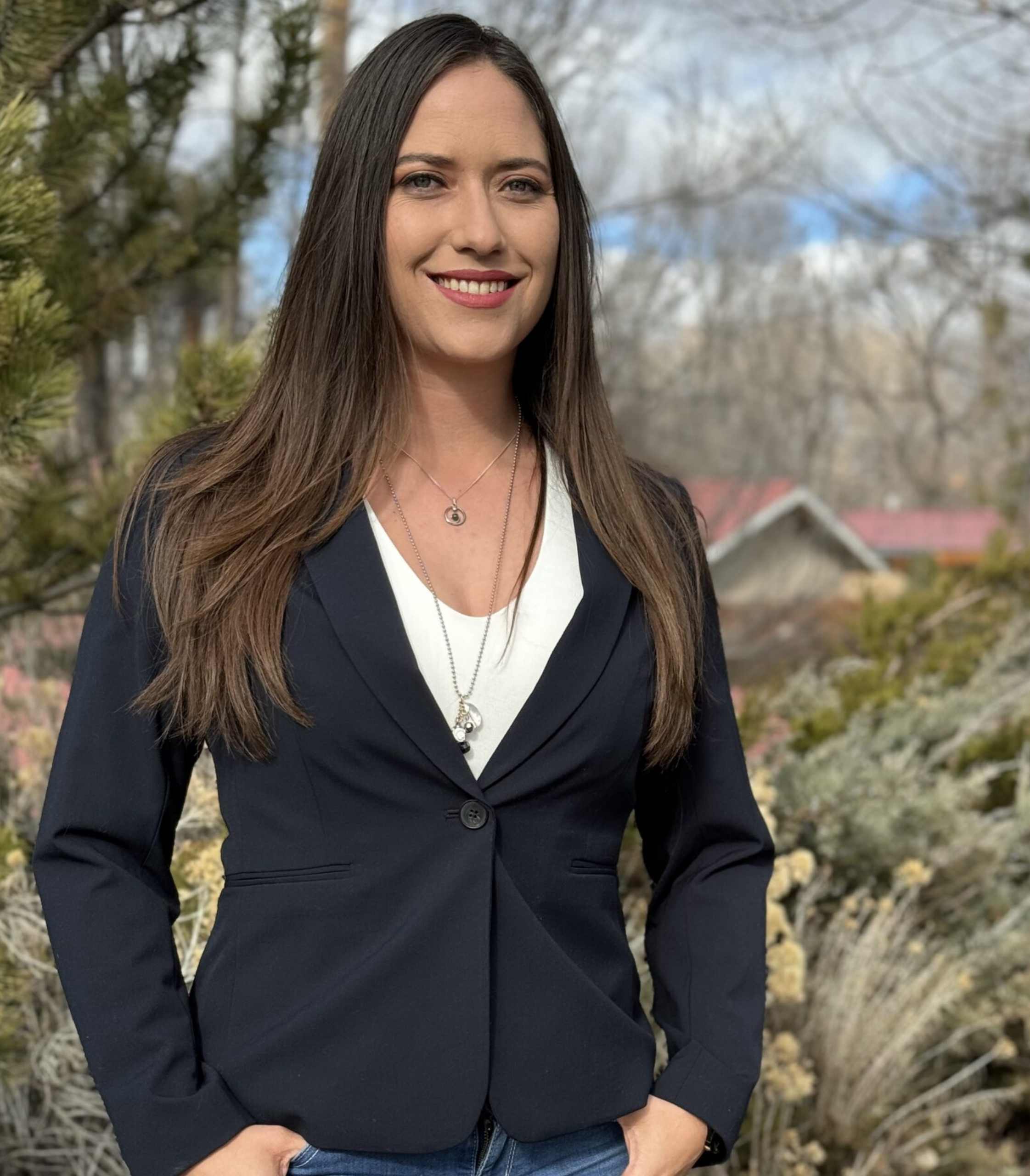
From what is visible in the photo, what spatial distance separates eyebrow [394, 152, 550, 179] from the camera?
188 centimetres

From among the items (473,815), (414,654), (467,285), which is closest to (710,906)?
(473,815)

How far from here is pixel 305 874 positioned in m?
1.70

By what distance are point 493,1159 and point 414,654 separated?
2.03 feet

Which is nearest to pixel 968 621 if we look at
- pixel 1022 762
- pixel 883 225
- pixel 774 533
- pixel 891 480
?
pixel 1022 762

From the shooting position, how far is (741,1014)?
1935mm

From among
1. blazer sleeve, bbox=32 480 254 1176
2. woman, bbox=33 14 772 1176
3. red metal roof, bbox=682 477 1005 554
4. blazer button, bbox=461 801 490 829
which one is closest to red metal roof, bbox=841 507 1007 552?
red metal roof, bbox=682 477 1005 554

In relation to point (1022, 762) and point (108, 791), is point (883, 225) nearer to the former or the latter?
point (1022, 762)

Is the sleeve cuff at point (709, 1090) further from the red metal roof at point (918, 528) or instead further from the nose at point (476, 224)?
the red metal roof at point (918, 528)

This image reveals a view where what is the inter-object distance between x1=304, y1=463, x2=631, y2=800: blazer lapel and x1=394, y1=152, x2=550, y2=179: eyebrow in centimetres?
47

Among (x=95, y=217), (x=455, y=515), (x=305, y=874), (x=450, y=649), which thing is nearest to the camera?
(x=305, y=874)

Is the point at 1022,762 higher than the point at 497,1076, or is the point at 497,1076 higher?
the point at 497,1076

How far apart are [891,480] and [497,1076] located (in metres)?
36.8

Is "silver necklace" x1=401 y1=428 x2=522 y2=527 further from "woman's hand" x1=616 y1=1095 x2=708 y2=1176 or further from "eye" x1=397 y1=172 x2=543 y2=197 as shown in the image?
"woman's hand" x1=616 y1=1095 x2=708 y2=1176

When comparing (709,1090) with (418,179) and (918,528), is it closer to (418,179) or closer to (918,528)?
(418,179)
